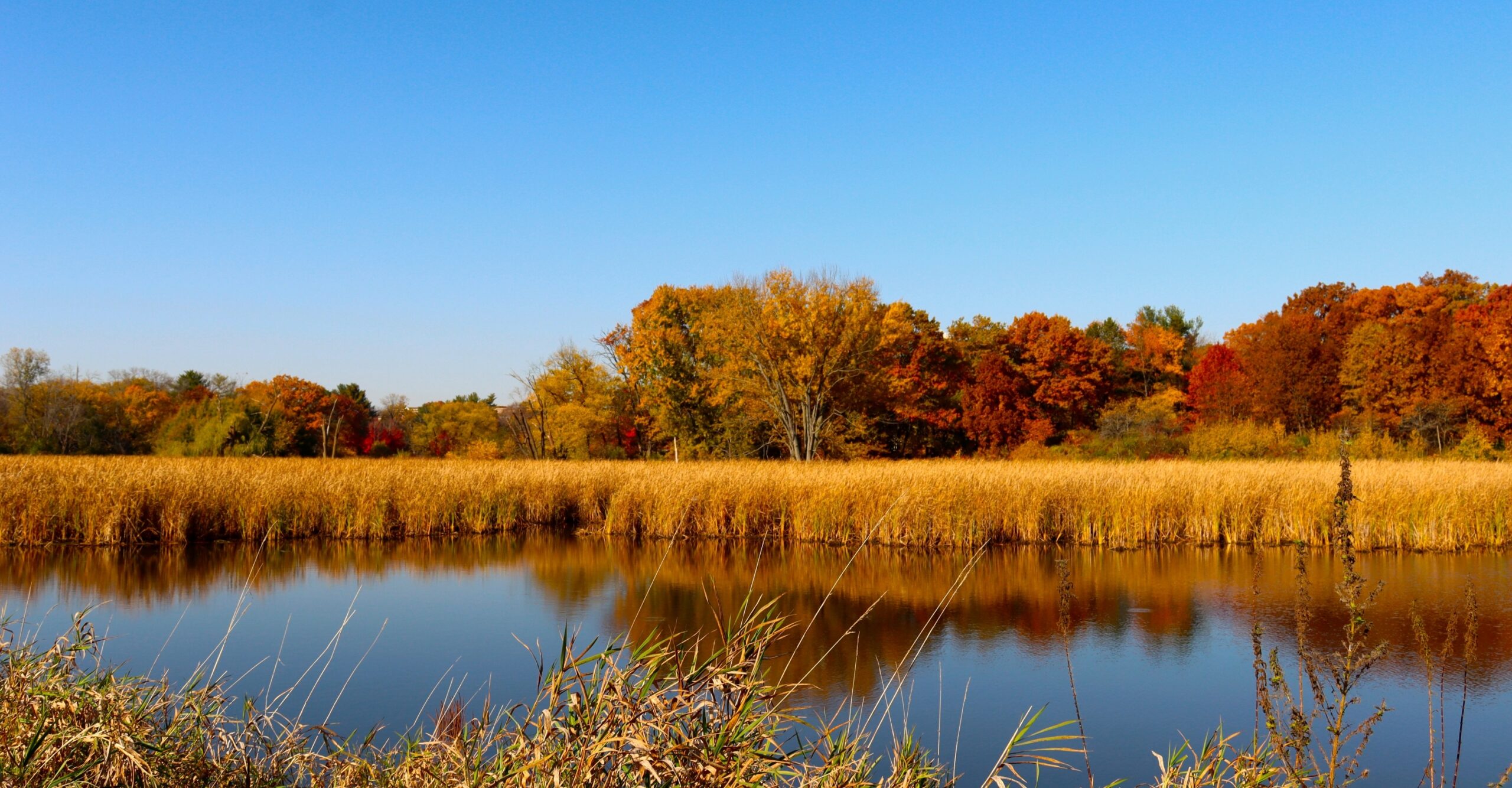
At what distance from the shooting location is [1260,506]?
12.9 m

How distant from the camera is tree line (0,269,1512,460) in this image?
96.0 feet

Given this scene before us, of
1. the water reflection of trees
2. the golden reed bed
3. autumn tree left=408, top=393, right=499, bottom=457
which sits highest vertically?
autumn tree left=408, top=393, right=499, bottom=457

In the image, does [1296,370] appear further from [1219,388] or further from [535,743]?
[535,743]

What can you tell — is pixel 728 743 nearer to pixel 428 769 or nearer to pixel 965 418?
pixel 428 769

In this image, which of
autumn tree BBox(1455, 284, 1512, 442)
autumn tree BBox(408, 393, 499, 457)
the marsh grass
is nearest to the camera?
the marsh grass

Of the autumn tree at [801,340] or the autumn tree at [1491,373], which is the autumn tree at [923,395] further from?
the autumn tree at [1491,373]

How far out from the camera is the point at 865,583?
9.76m

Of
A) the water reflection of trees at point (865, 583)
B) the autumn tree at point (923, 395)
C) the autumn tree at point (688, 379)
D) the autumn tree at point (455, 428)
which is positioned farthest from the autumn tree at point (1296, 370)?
the autumn tree at point (455, 428)

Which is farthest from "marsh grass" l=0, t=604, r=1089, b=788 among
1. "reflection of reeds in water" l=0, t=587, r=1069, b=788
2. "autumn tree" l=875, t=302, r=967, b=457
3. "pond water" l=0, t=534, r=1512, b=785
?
"autumn tree" l=875, t=302, r=967, b=457

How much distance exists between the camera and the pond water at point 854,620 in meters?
5.09

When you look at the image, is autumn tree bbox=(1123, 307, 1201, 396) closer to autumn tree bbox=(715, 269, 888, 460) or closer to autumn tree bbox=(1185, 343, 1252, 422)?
autumn tree bbox=(1185, 343, 1252, 422)

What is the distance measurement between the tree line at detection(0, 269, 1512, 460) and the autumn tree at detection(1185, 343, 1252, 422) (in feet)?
0.35

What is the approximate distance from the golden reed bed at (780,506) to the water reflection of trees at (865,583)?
1.79 ft

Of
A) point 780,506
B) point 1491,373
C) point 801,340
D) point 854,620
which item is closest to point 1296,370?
point 1491,373
